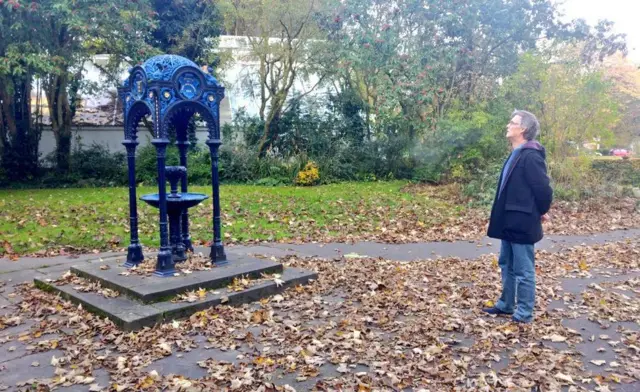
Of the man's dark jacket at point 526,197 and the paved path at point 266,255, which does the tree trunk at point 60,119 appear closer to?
the paved path at point 266,255

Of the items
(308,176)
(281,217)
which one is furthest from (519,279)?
(308,176)

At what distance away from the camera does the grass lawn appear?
8703mm

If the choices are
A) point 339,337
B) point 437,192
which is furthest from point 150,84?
point 437,192

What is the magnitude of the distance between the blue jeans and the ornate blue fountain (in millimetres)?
3326

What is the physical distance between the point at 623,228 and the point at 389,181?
8.23 meters

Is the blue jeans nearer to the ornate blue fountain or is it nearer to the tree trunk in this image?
the ornate blue fountain

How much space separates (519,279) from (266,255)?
13.1 feet

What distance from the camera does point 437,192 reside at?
48.8ft

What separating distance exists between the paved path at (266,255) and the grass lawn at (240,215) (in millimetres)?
799

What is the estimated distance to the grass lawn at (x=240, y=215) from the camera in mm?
8703

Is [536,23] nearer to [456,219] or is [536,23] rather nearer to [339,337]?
[456,219]

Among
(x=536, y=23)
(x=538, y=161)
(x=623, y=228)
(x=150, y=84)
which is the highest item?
(x=536, y=23)

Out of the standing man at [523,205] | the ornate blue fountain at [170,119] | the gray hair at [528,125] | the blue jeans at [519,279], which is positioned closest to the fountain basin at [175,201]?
the ornate blue fountain at [170,119]

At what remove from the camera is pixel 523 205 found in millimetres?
4898
